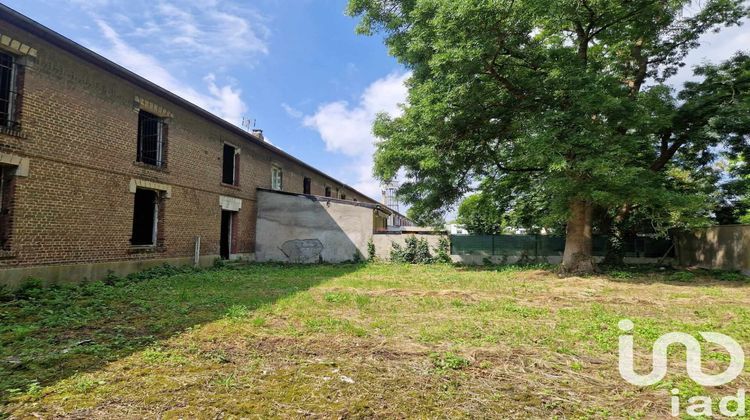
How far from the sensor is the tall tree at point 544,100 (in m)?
10.2

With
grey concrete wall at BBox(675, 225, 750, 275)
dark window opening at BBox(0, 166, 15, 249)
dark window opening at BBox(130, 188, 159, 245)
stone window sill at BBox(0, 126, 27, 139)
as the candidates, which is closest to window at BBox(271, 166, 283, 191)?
dark window opening at BBox(130, 188, 159, 245)

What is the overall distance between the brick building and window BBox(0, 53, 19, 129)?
19 mm

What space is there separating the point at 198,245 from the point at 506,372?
12311 millimetres

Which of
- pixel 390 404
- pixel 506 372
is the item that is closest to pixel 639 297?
pixel 506 372

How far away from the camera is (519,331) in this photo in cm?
526

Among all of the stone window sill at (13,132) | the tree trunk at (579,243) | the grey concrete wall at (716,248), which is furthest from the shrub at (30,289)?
the grey concrete wall at (716,248)

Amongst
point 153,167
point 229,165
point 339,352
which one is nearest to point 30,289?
point 153,167

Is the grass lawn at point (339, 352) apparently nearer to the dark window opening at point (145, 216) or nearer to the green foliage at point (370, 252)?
the dark window opening at point (145, 216)

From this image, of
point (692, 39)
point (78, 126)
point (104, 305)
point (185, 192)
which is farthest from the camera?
point (692, 39)

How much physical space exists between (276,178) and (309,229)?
3950mm

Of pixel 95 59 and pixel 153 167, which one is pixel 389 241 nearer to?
pixel 153 167

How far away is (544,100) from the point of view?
11883 millimetres

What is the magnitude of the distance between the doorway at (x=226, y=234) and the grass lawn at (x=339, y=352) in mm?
6834

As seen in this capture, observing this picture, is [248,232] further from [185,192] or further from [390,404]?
[390,404]
